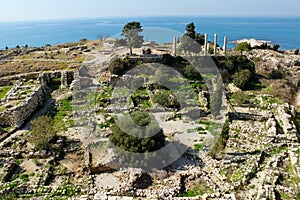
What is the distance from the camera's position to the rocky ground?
15273 millimetres

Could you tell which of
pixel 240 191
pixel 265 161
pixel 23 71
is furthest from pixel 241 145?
pixel 23 71

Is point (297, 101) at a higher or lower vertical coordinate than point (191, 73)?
lower

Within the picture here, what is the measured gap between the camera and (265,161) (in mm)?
18078

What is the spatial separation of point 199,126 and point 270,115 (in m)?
6.31

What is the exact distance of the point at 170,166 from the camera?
17.8m

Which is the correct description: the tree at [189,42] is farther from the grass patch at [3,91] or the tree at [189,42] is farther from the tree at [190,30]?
the grass patch at [3,91]

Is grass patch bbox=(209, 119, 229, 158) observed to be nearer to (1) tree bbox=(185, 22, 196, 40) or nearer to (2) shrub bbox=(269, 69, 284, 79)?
(2) shrub bbox=(269, 69, 284, 79)

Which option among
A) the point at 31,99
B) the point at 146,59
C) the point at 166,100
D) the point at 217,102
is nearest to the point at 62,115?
the point at 31,99

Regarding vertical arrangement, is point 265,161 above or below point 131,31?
below

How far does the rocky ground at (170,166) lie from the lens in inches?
601

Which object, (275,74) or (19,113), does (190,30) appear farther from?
(19,113)

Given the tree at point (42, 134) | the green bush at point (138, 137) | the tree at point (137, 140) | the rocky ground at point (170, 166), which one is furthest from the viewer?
the tree at point (42, 134)

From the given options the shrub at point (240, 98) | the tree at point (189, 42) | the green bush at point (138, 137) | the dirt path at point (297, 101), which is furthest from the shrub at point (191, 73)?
the green bush at point (138, 137)

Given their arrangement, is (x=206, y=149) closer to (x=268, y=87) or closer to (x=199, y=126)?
(x=199, y=126)
